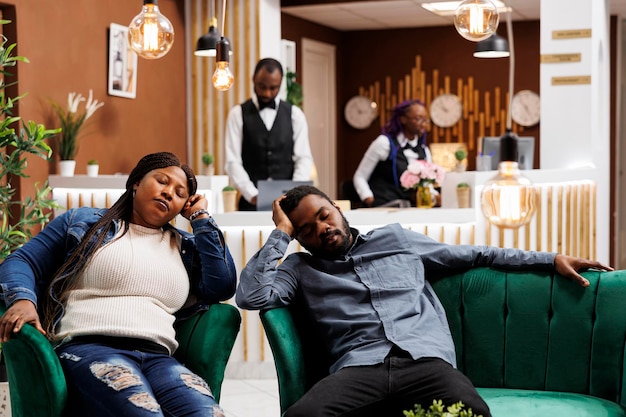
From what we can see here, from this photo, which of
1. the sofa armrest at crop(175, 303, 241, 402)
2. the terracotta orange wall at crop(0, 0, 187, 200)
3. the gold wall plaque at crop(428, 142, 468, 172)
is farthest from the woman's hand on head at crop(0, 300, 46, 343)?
the gold wall plaque at crop(428, 142, 468, 172)

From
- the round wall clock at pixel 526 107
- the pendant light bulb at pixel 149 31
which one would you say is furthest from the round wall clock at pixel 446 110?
the pendant light bulb at pixel 149 31

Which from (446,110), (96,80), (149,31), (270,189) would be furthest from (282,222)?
(446,110)

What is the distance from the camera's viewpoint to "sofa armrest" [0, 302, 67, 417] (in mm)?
2764

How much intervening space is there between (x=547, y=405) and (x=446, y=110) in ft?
27.9

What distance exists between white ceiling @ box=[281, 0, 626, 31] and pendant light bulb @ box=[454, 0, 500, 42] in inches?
257

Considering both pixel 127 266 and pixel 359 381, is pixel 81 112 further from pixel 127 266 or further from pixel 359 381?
pixel 359 381

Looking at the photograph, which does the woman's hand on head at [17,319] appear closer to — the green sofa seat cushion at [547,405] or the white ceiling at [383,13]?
the green sofa seat cushion at [547,405]

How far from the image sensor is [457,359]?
337 centimetres

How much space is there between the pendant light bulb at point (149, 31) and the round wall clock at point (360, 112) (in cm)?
829

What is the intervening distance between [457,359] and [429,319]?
0.26m

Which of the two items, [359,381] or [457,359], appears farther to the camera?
[457,359]

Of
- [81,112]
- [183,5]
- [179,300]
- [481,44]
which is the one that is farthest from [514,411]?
[183,5]

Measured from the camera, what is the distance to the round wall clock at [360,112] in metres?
11.7

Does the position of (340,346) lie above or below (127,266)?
below
